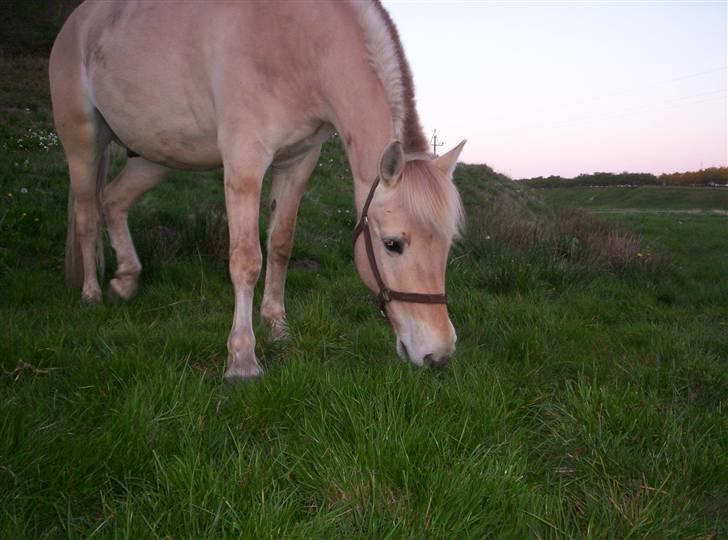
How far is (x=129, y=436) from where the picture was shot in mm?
1899

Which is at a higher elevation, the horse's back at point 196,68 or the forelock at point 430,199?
the horse's back at point 196,68

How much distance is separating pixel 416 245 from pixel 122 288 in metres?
2.99

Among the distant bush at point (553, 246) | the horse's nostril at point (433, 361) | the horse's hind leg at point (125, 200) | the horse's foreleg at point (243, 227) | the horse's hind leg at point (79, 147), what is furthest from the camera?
the distant bush at point (553, 246)

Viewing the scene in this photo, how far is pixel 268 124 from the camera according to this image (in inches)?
131

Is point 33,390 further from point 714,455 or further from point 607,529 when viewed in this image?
point 714,455

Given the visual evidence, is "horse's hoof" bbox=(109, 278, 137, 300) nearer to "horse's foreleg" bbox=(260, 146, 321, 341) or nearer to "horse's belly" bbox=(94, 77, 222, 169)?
"horse's belly" bbox=(94, 77, 222, 169)

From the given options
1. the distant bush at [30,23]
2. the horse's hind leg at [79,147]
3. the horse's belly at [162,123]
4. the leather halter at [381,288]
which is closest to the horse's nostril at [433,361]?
the leather halter at [381,288]

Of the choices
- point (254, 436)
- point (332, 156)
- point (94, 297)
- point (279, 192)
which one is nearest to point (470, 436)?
point (254, 436)

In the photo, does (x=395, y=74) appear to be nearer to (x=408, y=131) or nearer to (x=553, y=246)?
(x=408, y=131)

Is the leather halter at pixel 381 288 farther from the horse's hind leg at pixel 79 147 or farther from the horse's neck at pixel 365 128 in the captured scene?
the horse's hind leg at pixel 79 147

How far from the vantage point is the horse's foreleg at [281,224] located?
4156mm

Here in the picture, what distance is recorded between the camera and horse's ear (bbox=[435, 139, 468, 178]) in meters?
2.94

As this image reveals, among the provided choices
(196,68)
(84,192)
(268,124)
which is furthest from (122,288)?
(268,124)

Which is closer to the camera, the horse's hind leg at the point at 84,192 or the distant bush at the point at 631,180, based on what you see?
the horse's hind leg at the point at 84,192
